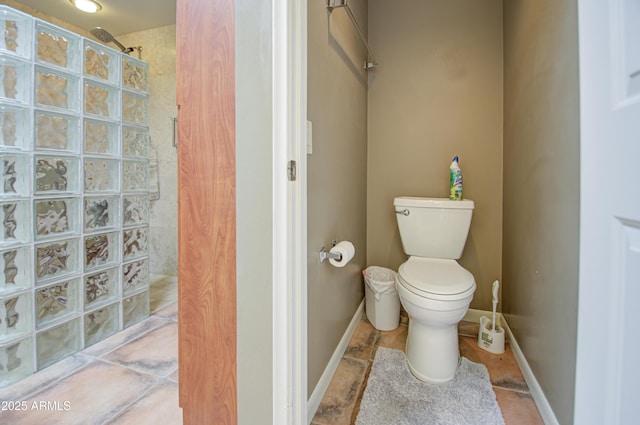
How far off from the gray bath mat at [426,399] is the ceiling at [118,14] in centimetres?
314

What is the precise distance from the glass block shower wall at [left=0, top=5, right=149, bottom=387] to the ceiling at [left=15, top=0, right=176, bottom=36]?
94 centimetres

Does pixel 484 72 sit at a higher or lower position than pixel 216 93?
higher

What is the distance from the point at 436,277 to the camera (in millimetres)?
1426

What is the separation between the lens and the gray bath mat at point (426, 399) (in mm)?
1142

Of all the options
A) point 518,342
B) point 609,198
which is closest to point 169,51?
point 609,198

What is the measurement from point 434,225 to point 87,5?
10.3 ft

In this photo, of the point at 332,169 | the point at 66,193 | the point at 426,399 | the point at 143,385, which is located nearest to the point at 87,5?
the point at 66,193

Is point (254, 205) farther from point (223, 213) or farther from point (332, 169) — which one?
point (332, 169)

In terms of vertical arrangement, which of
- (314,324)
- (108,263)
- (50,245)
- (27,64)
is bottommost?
(314,324)

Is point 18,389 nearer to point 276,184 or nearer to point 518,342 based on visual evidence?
point 276,184

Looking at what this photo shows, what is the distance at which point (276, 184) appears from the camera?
82 cm

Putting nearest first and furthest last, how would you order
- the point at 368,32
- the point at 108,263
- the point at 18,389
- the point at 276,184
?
the point at 276,184 < the point at 18,389 < the point at 108,263 < the point at 368,32

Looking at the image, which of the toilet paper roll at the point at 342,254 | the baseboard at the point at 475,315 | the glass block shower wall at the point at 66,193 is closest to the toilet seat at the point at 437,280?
the toilet paper roll at the point at 342,254

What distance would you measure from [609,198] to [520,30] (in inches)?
59.3
